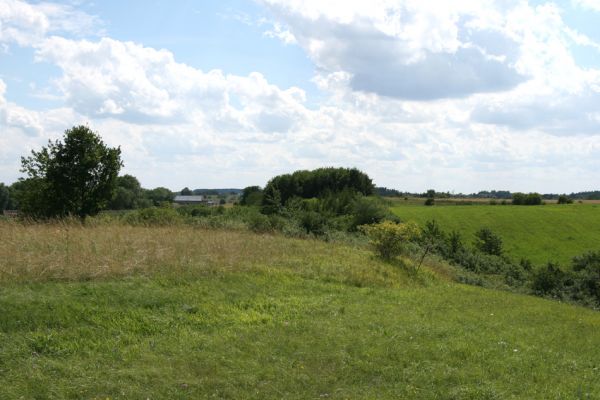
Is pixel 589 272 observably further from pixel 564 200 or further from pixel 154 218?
pixel 564 200

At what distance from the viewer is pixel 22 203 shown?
78.6 ft

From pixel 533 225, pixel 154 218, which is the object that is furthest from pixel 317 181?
pixel 154 218

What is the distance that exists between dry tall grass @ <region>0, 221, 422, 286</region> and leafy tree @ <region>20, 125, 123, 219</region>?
23.3 feet

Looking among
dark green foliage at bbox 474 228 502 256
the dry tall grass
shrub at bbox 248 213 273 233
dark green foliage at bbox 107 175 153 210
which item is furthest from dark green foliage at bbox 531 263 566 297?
dark green foliage at bbox 107 175 153 210

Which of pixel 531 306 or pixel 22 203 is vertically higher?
pixel 22 203

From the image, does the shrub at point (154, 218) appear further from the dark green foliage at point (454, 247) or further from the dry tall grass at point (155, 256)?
the dark green foliage at point (454, 247)

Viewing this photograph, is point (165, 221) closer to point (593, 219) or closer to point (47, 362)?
point (47, 362)

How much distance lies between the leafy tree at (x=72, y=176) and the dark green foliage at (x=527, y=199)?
6969 cm

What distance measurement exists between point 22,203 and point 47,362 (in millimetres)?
19607

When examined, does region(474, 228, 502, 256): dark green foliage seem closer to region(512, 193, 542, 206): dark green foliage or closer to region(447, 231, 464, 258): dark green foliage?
region(447, 231, 464, 258): dark green foliage

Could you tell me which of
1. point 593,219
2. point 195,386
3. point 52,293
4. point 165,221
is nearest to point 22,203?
point 165,221

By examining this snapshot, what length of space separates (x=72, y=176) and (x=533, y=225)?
165ft

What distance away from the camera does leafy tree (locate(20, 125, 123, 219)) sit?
2270cm

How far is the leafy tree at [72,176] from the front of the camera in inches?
894
